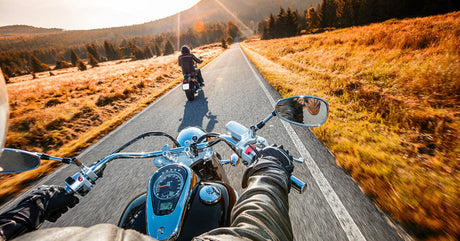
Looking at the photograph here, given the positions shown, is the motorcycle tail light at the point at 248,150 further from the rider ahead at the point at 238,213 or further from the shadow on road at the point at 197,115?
the shadow on road at the point at 197,115

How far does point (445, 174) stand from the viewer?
2.32 metres

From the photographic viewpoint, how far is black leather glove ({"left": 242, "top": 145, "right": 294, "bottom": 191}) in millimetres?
1311

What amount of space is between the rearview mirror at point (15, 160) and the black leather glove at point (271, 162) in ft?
4.80

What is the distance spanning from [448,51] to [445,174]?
231 inches

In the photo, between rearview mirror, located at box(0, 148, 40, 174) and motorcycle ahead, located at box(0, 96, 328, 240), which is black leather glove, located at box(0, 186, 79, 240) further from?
rearview mirror, located at box(0, 148, 40, 174)

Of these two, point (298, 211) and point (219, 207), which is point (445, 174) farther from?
point (219, 207)

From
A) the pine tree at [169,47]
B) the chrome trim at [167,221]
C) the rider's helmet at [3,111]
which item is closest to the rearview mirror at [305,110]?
the chrome trim at [167,221]

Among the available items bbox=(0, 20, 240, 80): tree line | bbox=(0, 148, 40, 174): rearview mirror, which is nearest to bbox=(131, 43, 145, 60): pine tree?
bbox=(0, 20, 240, 80): tree line

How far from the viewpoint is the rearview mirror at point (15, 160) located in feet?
4.11

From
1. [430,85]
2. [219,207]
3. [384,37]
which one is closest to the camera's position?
[219,207]

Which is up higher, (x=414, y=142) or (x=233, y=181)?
(x=414, y=142)

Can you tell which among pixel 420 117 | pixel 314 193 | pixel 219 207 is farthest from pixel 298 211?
pixel 420 117

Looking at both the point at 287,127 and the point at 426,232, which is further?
the point at 287,127

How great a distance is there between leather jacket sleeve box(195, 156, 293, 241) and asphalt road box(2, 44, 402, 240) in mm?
1085
